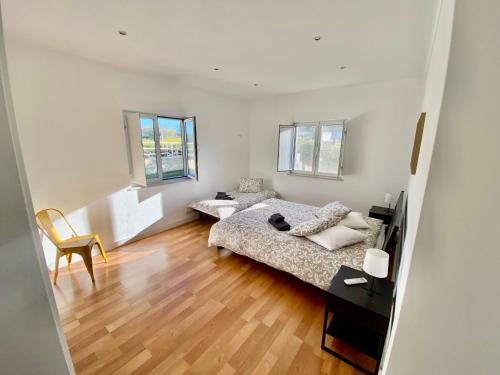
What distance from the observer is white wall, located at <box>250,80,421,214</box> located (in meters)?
3.25

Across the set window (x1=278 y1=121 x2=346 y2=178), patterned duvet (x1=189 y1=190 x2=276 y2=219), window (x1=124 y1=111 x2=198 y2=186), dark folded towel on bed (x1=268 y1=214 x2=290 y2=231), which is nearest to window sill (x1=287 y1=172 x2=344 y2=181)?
window (x1=278 y1=121 x2=346 y2=178)

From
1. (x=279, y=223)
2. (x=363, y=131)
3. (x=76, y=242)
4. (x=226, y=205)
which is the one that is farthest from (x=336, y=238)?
(x=76, y=242)

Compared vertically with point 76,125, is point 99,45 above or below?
above

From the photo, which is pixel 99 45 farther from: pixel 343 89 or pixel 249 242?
pixel 343 89

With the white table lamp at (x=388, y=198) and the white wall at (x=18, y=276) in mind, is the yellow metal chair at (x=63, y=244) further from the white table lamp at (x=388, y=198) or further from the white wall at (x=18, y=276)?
the white table lamp at (x=388, y=198)

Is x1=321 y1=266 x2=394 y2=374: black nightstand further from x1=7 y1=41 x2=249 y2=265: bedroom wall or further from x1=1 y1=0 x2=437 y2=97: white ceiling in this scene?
x1=7 y1=41 x2=249 y2=265: bedroom wall

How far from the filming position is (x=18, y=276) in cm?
59

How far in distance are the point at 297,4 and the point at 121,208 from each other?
10.6ft

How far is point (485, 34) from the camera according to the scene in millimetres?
528

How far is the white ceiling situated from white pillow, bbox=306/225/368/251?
1969 millimetres

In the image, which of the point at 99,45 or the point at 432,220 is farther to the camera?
the point at 99,45

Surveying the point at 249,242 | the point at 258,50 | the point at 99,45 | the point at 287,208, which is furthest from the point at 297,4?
the point at 287,208

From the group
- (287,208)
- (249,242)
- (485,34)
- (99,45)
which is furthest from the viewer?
(287,208)

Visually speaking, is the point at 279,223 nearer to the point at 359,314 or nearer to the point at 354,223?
the point at 354,223
